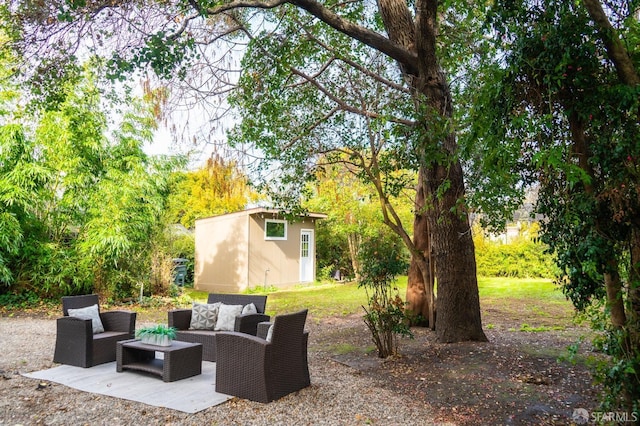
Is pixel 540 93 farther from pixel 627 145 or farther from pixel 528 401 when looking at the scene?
pixel 528 401

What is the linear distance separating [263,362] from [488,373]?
7.78 ft

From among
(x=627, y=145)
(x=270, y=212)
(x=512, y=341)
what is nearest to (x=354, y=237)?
(x=270, y=212)

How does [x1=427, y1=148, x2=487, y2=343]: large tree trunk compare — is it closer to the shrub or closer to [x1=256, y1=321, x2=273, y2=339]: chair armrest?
the shrub

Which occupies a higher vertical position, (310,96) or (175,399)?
(310,96)

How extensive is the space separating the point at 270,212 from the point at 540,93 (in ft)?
39.6

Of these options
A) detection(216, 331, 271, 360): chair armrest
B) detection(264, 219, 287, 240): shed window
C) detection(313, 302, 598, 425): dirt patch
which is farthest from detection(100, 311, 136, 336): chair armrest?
detection(264, 219, 287, 240): shed window

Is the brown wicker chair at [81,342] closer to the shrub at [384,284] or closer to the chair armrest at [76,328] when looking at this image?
the chair armrest at [76,328]

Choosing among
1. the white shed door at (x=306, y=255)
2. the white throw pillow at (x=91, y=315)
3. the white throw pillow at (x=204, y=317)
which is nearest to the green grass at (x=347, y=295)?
the white shed door at (x=306, y=255)

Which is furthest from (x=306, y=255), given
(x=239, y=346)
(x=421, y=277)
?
(x=239, y=346)

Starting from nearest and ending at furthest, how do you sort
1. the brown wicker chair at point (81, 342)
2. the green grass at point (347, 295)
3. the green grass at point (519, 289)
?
the brown wicker chair at point (81, 342), the green grass at point (347, 295), the green grass at point (519, 289)

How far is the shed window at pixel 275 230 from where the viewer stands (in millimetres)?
15430

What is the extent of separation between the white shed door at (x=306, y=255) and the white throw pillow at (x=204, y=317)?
10177mm

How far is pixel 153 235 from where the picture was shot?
12070mm

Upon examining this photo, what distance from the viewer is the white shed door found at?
16609 mm
